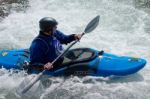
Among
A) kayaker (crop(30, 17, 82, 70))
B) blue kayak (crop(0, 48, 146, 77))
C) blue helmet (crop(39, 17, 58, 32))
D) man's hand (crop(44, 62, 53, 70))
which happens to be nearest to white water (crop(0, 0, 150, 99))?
blue kayak (crop(0, 48, 146, 77))

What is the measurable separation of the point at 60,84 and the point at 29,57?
0.83 meters

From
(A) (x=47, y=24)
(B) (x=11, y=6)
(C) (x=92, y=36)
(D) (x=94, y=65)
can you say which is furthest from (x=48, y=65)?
(B) (x=11, y=6)

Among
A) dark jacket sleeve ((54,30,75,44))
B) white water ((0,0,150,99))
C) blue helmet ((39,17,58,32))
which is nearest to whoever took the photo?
blue helmet ((39,17,58,32))

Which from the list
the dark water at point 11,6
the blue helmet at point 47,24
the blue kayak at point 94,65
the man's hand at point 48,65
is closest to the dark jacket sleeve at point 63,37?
the blue kayak at point 94,65

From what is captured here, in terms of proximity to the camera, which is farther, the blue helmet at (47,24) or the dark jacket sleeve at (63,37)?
the dark jacket sleeve at (63,37)

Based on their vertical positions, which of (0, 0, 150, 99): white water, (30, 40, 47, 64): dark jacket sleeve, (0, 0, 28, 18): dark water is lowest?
(0, 0, 150, 99): white water

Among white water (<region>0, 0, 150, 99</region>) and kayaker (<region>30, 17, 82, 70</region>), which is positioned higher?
kayaker (<region>30, 17, 82, 70</region>)

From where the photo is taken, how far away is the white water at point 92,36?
7137 mm

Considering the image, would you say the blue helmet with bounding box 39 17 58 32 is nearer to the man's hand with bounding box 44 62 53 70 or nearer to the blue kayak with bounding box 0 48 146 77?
the man's hand with bounding box 44 62 53 70

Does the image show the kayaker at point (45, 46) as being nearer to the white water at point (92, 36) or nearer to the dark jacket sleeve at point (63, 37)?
the dark jacket sleeve at point (63, 37)

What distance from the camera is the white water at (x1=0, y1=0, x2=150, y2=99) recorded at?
714cm

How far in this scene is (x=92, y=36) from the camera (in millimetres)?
9734

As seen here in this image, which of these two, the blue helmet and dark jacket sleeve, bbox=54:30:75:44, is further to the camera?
dark jacket sleeve, bbox=54:30:75:44

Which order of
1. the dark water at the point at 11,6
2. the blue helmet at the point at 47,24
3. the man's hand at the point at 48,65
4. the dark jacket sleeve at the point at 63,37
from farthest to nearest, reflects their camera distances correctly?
the dark water at the point at 11,6
the dark jacket sleeve at the point at 63,37
the blue helmet at the point at 47,24
the man's hand at the point at 48,65
